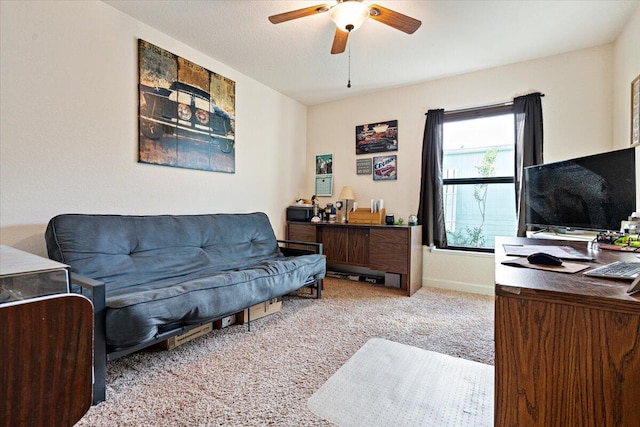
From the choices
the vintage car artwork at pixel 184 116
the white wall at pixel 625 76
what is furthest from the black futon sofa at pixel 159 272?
the white wall at pixel 625 76

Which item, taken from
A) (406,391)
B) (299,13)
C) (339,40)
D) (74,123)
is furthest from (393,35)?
(406,391)

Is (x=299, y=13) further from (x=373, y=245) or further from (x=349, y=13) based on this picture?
(x=373, y=245)

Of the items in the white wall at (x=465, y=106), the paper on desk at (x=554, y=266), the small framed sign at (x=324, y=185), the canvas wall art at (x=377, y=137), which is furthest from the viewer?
the small framed sign at (x=324, y=185)

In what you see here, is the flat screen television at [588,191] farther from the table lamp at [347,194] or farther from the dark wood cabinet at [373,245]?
the table lamp at [347,194]

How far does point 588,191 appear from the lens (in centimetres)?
144

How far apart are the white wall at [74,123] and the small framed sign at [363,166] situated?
1.95 meters

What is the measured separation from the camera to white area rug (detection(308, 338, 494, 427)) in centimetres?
135

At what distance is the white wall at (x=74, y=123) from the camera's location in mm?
1860

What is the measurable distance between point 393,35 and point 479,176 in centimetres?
182

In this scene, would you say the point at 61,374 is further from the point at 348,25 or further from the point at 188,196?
the point at 188,196

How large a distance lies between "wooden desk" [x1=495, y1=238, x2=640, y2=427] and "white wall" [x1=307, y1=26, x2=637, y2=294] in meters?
2.69

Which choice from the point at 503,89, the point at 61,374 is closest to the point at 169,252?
the point at 61,374

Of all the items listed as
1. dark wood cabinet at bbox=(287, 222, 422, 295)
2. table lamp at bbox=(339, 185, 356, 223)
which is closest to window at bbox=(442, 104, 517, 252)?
dark wood cabinet at bbox=(287, 222, 422, 295)

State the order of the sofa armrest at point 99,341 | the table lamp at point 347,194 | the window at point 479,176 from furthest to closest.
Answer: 1. the table lamp at point 347,194
2. the window at point 479,176
3. the sofa armrest at point 99,341
